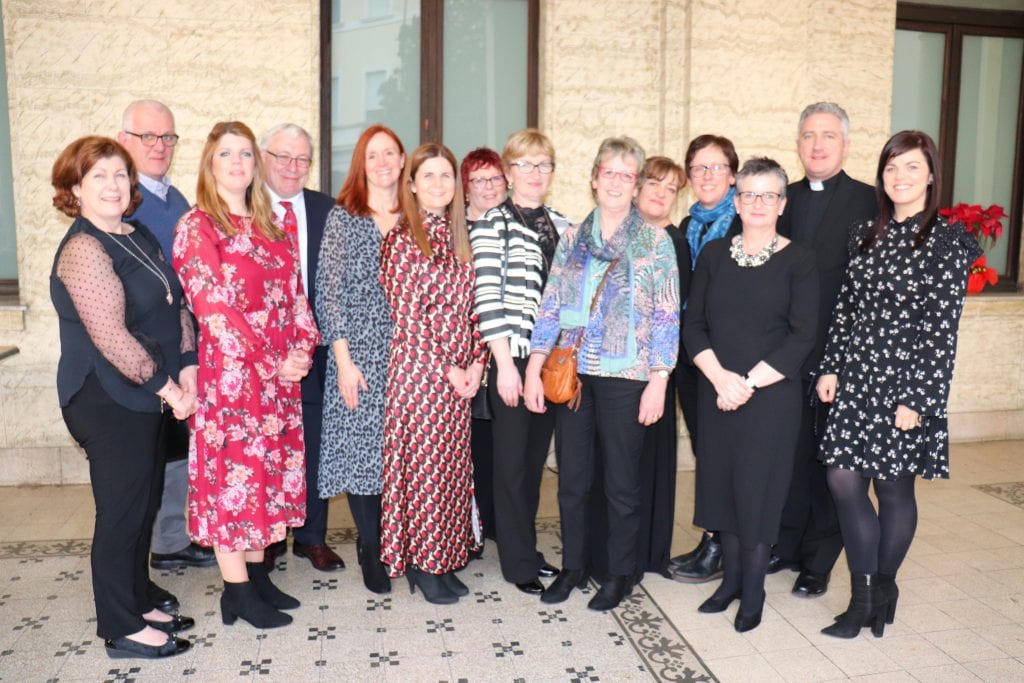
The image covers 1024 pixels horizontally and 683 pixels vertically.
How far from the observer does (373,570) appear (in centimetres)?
346

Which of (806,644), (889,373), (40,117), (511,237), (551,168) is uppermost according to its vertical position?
(40,117)

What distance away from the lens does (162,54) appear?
471 centimetres

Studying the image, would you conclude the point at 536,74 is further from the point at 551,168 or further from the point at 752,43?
the point at 551,168

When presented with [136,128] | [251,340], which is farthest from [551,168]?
[136,128]

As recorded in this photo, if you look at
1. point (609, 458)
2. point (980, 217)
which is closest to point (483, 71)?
point (609, 458)

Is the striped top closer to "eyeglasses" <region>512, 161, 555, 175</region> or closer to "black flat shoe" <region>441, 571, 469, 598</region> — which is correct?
"eyeglasses" <region>512, 161, 555, 175</region>

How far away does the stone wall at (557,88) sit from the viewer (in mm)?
4641

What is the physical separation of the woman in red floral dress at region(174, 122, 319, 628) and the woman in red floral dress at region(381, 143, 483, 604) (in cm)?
37

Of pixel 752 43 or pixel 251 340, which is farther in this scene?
pixel 752 43

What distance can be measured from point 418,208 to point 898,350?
176 cm

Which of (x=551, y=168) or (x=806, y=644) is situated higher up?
(x=551, y=168)

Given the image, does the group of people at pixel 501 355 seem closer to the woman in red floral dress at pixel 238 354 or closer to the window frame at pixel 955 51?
the woman in red floral dress at pixel 238 354

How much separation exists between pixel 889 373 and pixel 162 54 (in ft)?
13.2

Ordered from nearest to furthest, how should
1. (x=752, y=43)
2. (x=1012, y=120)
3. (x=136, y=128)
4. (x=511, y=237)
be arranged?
(x=511, y=237) < (x=136, y=128) < (x=752, y=43) < (x=1012, y=120)
